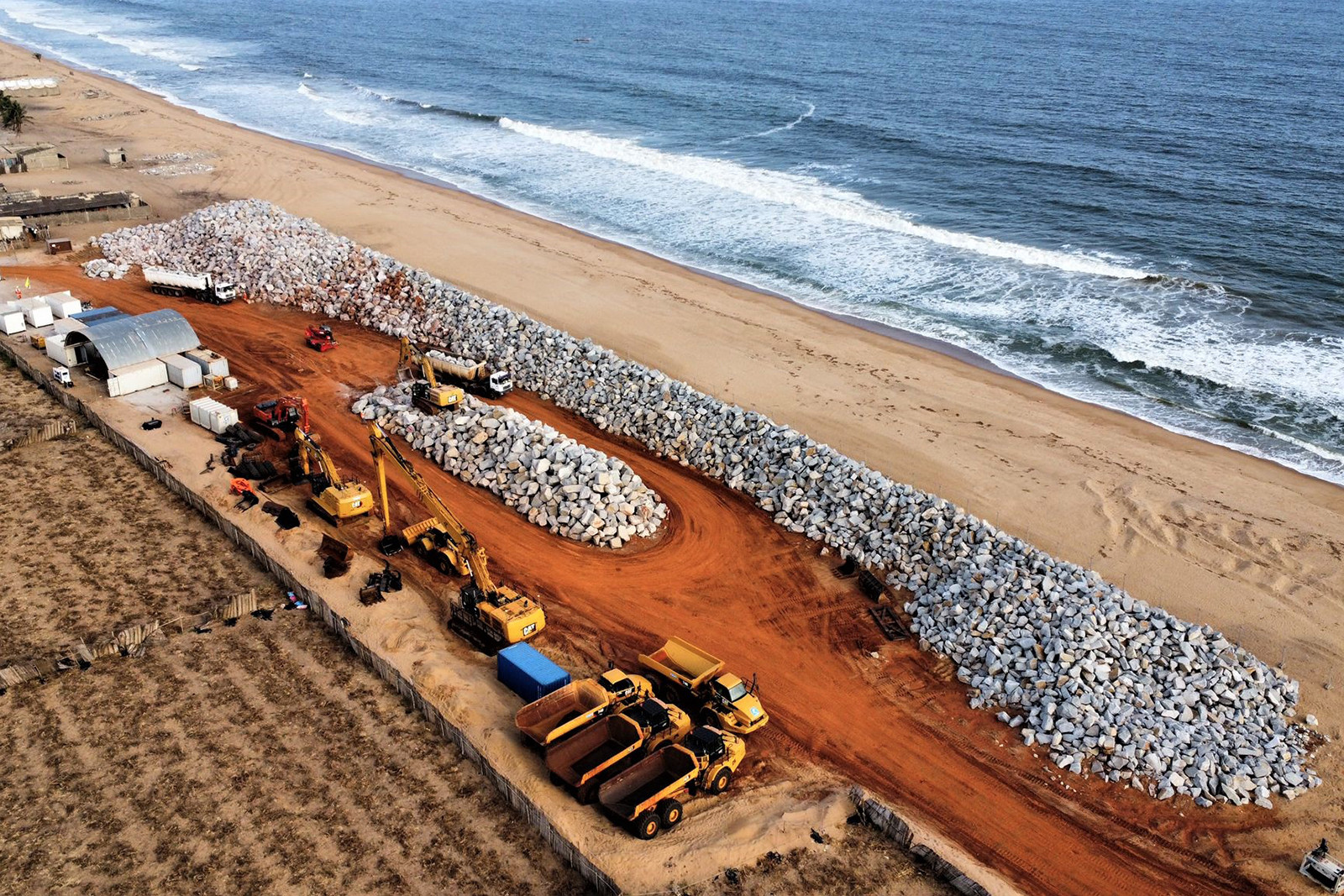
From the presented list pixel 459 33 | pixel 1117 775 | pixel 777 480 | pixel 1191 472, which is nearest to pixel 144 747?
pixel 777 480

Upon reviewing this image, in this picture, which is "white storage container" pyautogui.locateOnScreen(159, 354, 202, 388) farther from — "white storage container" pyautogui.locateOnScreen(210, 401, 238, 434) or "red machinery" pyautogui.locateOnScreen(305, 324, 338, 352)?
"red machinery" pyautogui.locateOnScreen(305, 324, 338, 352)

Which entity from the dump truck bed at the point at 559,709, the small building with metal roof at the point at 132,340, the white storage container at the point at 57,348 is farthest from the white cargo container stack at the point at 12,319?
the dump truck bed at the point at 559,709

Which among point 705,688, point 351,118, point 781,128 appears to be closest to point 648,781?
point 705,688

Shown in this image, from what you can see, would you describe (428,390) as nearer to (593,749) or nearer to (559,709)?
(559,709)

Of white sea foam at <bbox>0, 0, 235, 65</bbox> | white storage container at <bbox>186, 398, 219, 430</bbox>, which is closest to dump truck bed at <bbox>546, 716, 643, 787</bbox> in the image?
white storage container at <bbox>186, 398, 219, 430</bbox>

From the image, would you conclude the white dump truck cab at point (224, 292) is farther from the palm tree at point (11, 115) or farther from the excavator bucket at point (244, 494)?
the palm tree at point (11, 115)
